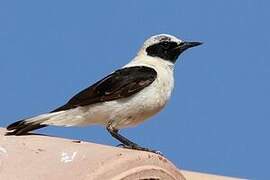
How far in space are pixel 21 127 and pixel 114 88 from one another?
67 cm

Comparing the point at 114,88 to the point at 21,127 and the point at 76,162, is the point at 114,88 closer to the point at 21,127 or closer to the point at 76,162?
the point at 21,127

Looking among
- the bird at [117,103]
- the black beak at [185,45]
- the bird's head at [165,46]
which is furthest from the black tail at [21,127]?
the black beak at [185,45]

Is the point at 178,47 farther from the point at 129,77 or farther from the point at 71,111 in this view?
the point at 71,111

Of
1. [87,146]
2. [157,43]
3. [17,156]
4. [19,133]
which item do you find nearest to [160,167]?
[87,146]

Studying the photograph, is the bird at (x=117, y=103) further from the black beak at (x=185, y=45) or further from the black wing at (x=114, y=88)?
the black beak at (x=185, y=45)

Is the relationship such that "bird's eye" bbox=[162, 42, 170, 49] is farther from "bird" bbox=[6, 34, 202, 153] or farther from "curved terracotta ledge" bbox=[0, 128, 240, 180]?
"curved terracotta ledge" bbox=[0, 128, 240, 180]

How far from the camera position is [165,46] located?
16.5 feet

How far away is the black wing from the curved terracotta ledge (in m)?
0.98

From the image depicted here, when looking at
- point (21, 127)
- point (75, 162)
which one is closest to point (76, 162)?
point (75, 162)

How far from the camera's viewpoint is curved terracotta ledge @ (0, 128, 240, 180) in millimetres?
2934

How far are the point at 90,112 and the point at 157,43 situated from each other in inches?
33.3

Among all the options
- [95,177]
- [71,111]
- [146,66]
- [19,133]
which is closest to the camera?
[95,177]

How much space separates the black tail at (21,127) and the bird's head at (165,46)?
41.7 inches

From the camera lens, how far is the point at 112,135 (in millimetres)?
4379
